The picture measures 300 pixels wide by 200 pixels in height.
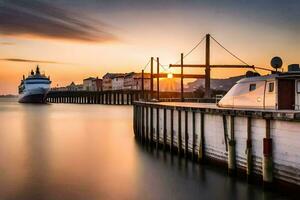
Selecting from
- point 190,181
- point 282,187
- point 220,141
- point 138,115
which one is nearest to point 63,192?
point 190,181

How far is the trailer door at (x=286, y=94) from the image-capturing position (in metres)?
20.5

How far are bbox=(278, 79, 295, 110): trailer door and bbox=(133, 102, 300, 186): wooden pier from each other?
2.36 meters

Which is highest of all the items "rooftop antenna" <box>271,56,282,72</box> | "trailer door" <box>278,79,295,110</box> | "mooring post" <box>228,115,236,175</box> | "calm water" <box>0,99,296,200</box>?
"rooftop antenna" <box>271,56,282,72</box>

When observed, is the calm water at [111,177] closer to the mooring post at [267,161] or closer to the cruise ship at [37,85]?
the mooring post at [267,161]

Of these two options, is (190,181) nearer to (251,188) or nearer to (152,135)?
(251,188)

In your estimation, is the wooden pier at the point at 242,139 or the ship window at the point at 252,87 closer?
the wooden pier at the point at 242,139

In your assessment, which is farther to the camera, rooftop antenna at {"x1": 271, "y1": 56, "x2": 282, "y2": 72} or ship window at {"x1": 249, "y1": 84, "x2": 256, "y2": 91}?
rooftop antenna at {"x1": 271, "y1": 56, "x2": 282, "y2": 72}

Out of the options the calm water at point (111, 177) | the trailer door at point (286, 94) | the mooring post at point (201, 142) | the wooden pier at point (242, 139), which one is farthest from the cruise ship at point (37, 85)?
the trailer door at point (286, 94)

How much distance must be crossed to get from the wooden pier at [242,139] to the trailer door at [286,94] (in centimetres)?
236

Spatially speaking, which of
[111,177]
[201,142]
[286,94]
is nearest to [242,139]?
[286,94]

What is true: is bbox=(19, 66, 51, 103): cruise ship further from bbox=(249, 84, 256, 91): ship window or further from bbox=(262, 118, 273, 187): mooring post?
bbox=(262, 118, 273, 187): mooring post

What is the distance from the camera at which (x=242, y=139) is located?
20.2 meters

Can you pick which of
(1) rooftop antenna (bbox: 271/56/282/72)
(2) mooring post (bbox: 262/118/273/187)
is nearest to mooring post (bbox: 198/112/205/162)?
(1) rooftop antenna (bbox: 271/56/282/72)

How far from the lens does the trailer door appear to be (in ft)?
67.4
